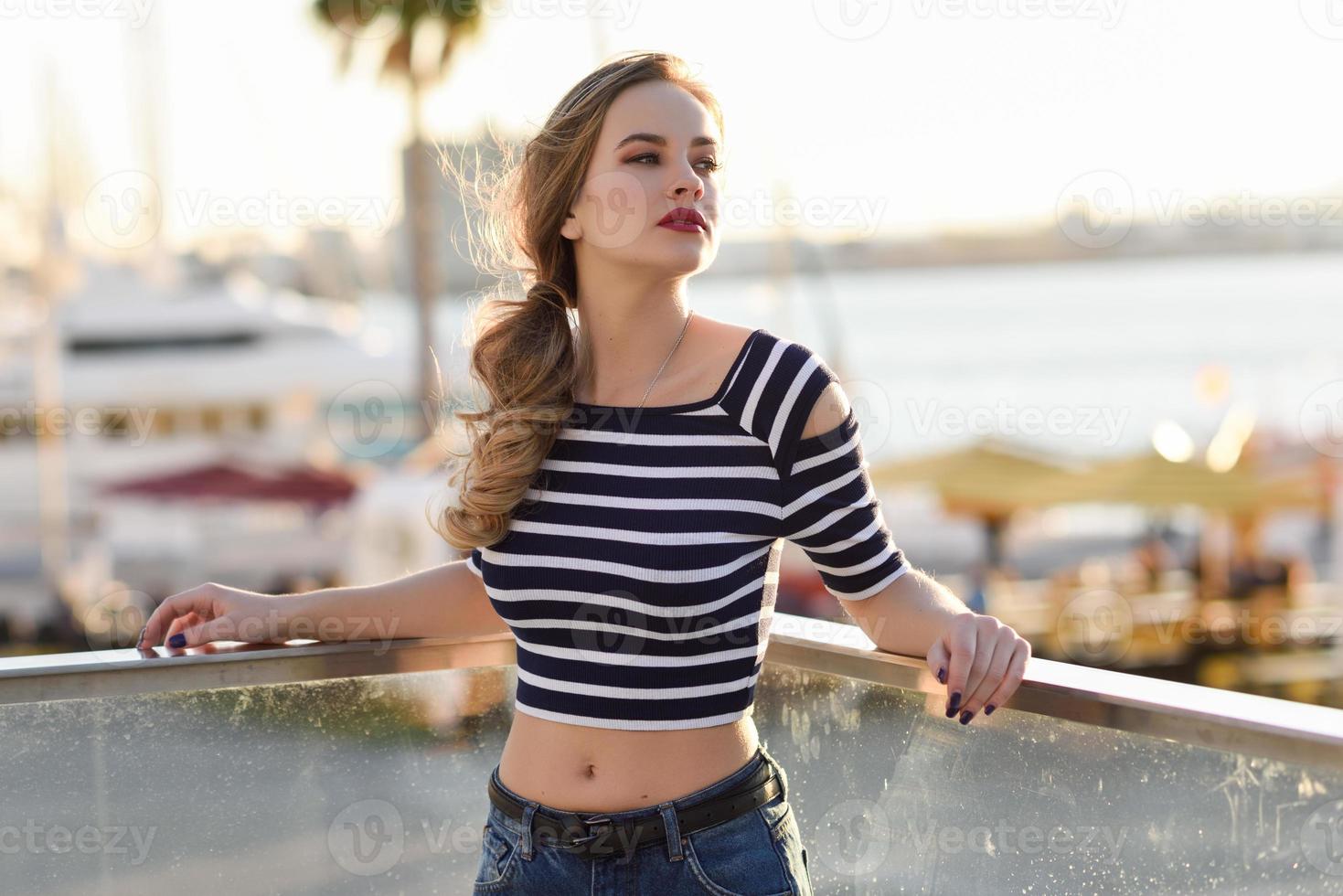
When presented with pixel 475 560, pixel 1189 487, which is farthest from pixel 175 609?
pixel 1189 487

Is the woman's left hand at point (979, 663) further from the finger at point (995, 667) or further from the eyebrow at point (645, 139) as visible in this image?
the eyebrow at point (645, 139)

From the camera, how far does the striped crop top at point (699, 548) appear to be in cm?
161

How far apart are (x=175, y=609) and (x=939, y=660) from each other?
1209 millimetres

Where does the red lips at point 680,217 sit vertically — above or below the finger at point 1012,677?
above

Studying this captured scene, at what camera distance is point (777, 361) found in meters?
1.64

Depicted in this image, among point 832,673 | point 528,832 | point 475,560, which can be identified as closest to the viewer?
point 528,832

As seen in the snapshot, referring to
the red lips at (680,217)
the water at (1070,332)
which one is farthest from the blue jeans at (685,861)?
the water at (1070,332)

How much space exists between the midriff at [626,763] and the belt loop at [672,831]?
0.02 m

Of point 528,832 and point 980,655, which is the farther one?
point 528,832

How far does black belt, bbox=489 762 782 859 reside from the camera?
1619 mm

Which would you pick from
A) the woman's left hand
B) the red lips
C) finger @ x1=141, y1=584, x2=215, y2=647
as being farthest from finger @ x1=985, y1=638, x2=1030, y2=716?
finger @ x1=141, y1=584, x2=215, y2=647

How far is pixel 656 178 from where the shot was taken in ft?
5.75

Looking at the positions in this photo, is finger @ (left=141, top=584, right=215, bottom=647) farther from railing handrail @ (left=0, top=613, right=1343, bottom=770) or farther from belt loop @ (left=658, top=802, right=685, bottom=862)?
belt loop @ (left=658, top=802, right=685, bottom=862)

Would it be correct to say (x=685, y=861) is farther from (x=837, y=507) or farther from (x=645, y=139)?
(x=645, y=139)
